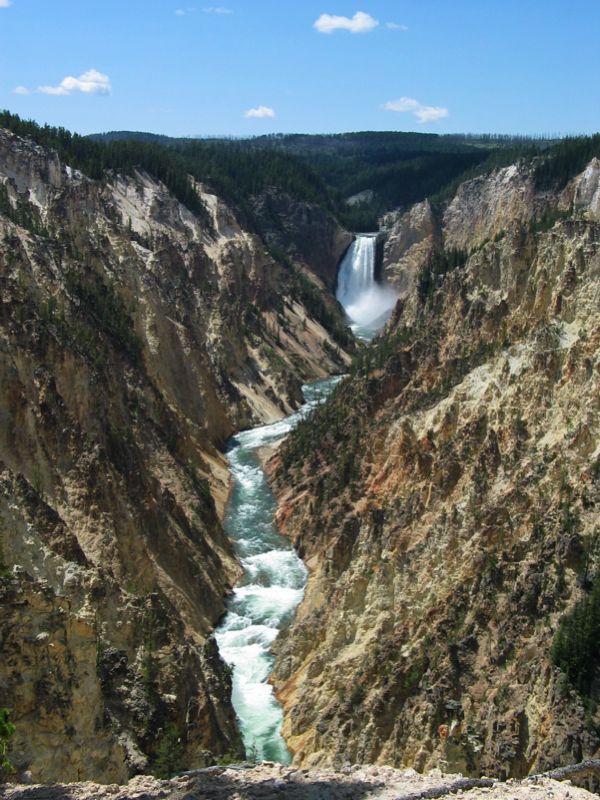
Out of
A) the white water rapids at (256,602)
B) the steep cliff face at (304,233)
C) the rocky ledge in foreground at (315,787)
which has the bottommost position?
the white water rapids at (256,602)

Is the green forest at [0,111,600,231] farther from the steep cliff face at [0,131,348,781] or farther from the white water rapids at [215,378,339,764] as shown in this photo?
the white water rapids at [215,378,339,764]

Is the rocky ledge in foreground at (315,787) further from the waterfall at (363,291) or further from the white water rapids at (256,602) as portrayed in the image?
the waterfall at (363,291)

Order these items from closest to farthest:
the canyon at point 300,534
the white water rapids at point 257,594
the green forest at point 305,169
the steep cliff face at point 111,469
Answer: the steep cliff face at point 111,469 → the canyon at point 300,534 → the white water rapids at point 257,594 → the green forest at point 305,169

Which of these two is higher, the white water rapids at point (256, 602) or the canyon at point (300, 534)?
the canyon at point (300, 534)

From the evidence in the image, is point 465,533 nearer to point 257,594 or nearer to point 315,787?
point 257,594

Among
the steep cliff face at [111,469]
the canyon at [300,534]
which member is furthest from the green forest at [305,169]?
the canyon at [300,534]

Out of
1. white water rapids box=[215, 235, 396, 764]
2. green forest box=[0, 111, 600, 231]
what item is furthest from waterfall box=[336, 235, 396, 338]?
white water rapids box=[215, 235, 396, 764]
